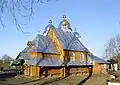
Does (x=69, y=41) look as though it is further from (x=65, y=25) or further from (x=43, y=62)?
(x=43, y=62)

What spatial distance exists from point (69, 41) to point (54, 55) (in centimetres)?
530

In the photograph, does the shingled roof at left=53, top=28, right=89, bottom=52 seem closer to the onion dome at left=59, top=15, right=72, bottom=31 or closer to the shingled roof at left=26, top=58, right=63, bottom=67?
the onion dome at left=59, top=15, right=72, bottom=31

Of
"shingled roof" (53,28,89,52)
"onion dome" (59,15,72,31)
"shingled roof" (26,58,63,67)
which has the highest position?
"onion dome" (59,15,72,31)

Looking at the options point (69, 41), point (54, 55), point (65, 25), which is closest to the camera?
point (54, 55)

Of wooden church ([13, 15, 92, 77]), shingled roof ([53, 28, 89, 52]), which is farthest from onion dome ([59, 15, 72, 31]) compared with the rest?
shingled roof ([53, 28, 89, 52])

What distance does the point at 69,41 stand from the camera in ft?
150

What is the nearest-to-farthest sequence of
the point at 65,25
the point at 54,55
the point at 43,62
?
the point at 43,62
the point at 54,55
the point at 65,25

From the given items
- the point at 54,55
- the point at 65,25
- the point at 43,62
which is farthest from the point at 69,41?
the point at 43,62

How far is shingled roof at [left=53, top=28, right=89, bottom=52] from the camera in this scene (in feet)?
144

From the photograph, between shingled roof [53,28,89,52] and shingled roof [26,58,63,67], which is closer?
shingled roof [26,58,63,67]

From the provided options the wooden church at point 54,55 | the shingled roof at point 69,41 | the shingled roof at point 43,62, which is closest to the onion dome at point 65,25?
the wooden church at point 54,55

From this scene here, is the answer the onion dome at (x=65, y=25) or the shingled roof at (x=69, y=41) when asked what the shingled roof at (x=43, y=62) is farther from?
the onion dome at (x=65, y=25)

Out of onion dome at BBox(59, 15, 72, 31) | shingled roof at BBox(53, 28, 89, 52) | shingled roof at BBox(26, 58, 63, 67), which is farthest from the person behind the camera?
onion dome at BBox(59, 15, 72, 31)

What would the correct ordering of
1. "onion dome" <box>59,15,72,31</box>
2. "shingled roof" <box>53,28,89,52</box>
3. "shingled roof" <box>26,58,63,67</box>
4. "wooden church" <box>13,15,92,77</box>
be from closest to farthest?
1. "shingled roof" <box>26,58,63,67</box>
2. "wooden church" <box>13,15,92,77</box>
3. "shingled roof" <box>53,28,89,52</box>
4. "onion dome" <box>59,15,72,31</box>
